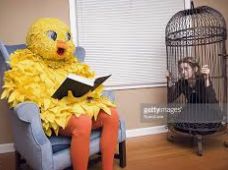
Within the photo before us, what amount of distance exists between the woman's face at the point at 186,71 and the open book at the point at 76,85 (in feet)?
2.66

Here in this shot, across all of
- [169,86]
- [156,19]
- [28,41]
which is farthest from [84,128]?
[156,19]

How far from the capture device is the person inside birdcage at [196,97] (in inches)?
86.8

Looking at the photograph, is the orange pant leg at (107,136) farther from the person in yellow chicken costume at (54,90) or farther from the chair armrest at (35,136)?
the chair armrest at (35,136)

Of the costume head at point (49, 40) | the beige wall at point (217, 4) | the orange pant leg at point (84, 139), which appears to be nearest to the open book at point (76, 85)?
the orange pant leg at point (84, 139)

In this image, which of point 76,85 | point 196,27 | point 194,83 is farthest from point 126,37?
point 76,85

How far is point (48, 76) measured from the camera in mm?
1834

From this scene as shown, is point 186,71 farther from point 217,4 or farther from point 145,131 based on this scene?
point 217,4

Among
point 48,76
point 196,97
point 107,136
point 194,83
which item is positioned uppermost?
point 48,76

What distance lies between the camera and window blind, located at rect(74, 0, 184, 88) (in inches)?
96.9

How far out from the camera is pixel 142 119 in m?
2.70

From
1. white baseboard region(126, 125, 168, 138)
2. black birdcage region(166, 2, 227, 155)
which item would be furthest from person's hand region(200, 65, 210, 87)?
white baseboard region(126, 125, 168, 138)

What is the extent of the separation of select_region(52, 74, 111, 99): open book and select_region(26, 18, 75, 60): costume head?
291mm

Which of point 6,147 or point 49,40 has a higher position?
point 49,40

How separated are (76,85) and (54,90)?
239mm
